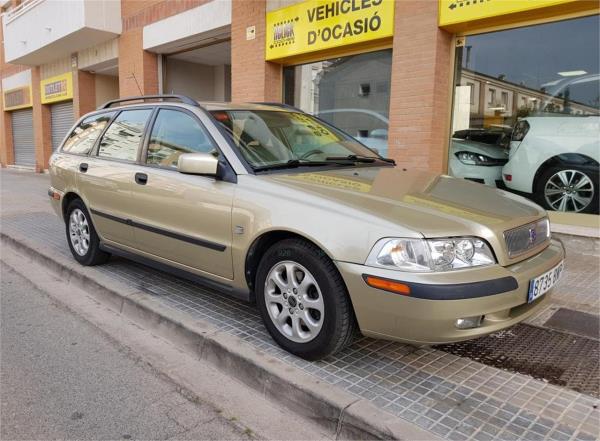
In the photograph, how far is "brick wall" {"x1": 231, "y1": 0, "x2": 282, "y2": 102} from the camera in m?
9.05

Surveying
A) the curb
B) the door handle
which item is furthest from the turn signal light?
the door handle

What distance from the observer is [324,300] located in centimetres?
281

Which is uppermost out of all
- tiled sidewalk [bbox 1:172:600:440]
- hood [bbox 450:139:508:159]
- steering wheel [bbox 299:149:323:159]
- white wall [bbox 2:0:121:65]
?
white wall [bbox 2:0:121:65]

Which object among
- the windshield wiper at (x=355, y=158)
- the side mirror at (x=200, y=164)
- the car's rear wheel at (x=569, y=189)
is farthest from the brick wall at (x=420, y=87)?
the side mirror at (x=200, y=164)

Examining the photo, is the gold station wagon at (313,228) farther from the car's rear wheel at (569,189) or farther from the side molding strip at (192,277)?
the car's rear wheel at (569,189)

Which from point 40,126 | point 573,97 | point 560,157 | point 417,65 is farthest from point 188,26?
point 40,126

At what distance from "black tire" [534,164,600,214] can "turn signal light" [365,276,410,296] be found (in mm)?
4621

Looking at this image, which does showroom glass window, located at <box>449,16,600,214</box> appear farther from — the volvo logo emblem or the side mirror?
the side mirror

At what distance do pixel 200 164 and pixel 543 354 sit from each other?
262 centimetres

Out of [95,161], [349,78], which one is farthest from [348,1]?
[95,161]

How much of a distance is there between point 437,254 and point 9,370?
2.74 meters

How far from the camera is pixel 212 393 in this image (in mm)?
2910

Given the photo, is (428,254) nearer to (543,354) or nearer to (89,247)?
(543,354)

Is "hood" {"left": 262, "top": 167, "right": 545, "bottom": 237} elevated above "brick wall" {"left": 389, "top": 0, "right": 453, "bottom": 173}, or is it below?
below
